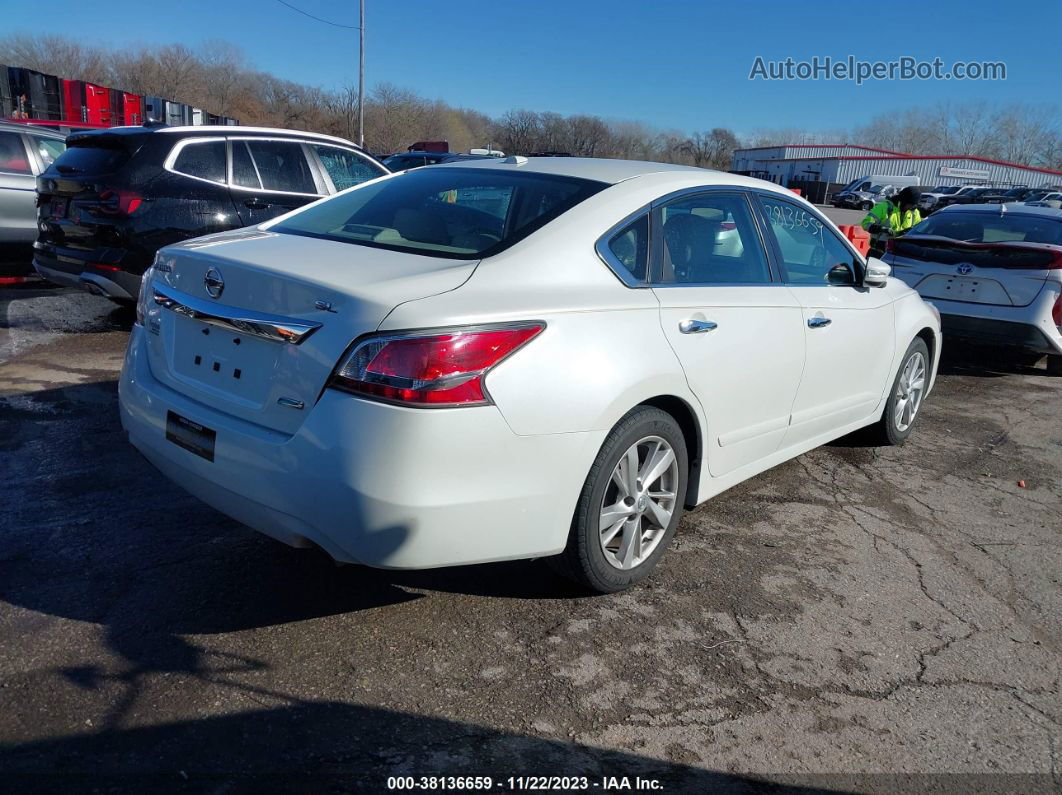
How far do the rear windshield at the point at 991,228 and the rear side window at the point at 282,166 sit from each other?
587cm

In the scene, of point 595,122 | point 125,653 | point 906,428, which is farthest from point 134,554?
point 595,122

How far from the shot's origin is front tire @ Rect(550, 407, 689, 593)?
312 cm

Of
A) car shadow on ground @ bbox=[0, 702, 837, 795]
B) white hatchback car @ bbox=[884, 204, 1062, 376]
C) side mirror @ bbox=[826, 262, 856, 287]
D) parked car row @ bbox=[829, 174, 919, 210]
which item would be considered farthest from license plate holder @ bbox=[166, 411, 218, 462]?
parked car row @ bbox=[829, 174, 919, 210]

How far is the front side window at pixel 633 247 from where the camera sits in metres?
3.37

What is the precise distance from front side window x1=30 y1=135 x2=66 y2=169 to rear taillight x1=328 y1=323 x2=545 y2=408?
8626mm

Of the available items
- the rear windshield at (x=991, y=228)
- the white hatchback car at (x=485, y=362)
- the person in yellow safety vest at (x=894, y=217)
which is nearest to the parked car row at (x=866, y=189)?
the person in yellow safety vest at (x=894, y=217)

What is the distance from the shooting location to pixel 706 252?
382 cm

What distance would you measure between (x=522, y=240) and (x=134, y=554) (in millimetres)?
2017

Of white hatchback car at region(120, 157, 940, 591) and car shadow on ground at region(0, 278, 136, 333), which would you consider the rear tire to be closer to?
white hatchback car at region(120, 157, 940, 591)

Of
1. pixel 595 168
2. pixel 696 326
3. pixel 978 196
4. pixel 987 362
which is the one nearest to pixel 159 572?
pixel 696 326

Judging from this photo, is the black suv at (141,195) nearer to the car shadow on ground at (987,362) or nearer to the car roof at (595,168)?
the car roof at (595,168)

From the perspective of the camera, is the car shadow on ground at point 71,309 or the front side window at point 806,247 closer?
the front side window at point 806,247

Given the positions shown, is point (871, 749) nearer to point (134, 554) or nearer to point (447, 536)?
point (447, 536)

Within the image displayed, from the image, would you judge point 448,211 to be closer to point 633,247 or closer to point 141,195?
point 633,247
